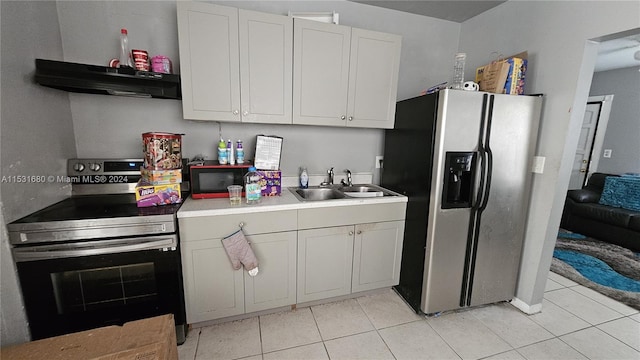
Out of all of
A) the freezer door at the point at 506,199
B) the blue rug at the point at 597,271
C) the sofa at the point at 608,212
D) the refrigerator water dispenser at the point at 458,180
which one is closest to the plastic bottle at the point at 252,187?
the refrigerator water dispenser at the point at 458,180

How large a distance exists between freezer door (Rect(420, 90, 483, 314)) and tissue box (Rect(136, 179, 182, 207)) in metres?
1.77

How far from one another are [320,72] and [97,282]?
6.36 feet

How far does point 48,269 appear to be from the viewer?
1301 mm

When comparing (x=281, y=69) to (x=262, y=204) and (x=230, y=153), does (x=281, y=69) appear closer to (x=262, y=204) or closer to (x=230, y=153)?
(x=230, y=153)

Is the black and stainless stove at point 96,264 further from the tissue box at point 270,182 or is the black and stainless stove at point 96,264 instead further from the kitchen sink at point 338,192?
the kitchen sink at point 338,192

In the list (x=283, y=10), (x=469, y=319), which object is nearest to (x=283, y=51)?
(x=283, y=10)

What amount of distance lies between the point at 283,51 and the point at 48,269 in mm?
1870

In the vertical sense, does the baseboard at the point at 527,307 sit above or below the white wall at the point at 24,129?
below

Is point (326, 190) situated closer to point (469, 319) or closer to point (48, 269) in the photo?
point (469, 319)

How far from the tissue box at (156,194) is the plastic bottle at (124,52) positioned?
0.81 metres

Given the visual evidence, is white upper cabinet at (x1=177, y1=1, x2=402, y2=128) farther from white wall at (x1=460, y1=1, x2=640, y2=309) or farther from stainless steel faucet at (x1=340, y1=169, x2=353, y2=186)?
white wall at (x1=460, y1=1, x2=640, y2=309)

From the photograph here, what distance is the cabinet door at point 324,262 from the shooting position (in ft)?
6.09

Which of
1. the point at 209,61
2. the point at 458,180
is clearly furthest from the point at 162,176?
the point at 458,180

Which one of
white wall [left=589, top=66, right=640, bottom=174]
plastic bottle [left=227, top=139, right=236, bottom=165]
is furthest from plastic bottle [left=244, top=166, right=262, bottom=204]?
white wall [left=589, top=66, right=640, bottom=174]
